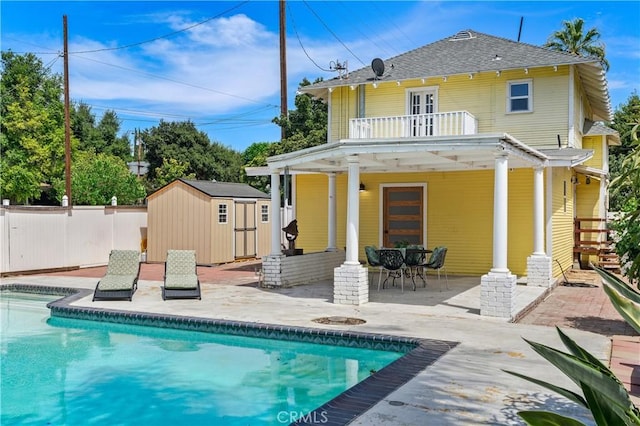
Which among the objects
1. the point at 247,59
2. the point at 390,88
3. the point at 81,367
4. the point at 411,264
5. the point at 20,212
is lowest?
the point at 81,367

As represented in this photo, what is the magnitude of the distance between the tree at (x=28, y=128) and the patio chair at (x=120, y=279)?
2014cm

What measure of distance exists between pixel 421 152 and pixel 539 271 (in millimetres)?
4664

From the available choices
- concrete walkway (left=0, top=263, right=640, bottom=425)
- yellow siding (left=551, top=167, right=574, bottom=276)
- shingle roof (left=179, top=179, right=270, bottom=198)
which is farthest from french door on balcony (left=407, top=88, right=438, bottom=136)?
shingle roof (left=179, top=179, right=270, bottom=198)

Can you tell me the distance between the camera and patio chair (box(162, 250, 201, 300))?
1140cm

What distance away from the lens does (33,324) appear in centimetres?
1035

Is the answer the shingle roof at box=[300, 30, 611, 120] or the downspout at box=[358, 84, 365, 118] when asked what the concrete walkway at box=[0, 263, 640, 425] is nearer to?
the downspout at box=[358, 84, 365, 118]

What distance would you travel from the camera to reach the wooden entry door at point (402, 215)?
15.7 m

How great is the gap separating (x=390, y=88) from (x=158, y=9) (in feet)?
34.6

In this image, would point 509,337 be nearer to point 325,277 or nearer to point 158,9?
point 325,277

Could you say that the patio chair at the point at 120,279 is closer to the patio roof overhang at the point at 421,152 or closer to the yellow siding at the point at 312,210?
the patio roof overhang at the point at 421,152

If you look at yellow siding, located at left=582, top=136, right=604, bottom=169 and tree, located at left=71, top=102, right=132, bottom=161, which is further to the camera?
tree, located at left=71, top=102, right=132, bottom=161

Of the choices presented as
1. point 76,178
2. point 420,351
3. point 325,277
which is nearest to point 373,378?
point 420,351

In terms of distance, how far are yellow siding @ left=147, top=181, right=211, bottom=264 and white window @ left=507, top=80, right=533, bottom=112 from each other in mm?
9472

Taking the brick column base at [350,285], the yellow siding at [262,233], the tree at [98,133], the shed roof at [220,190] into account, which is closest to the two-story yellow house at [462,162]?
the brick column base at [350,285]
